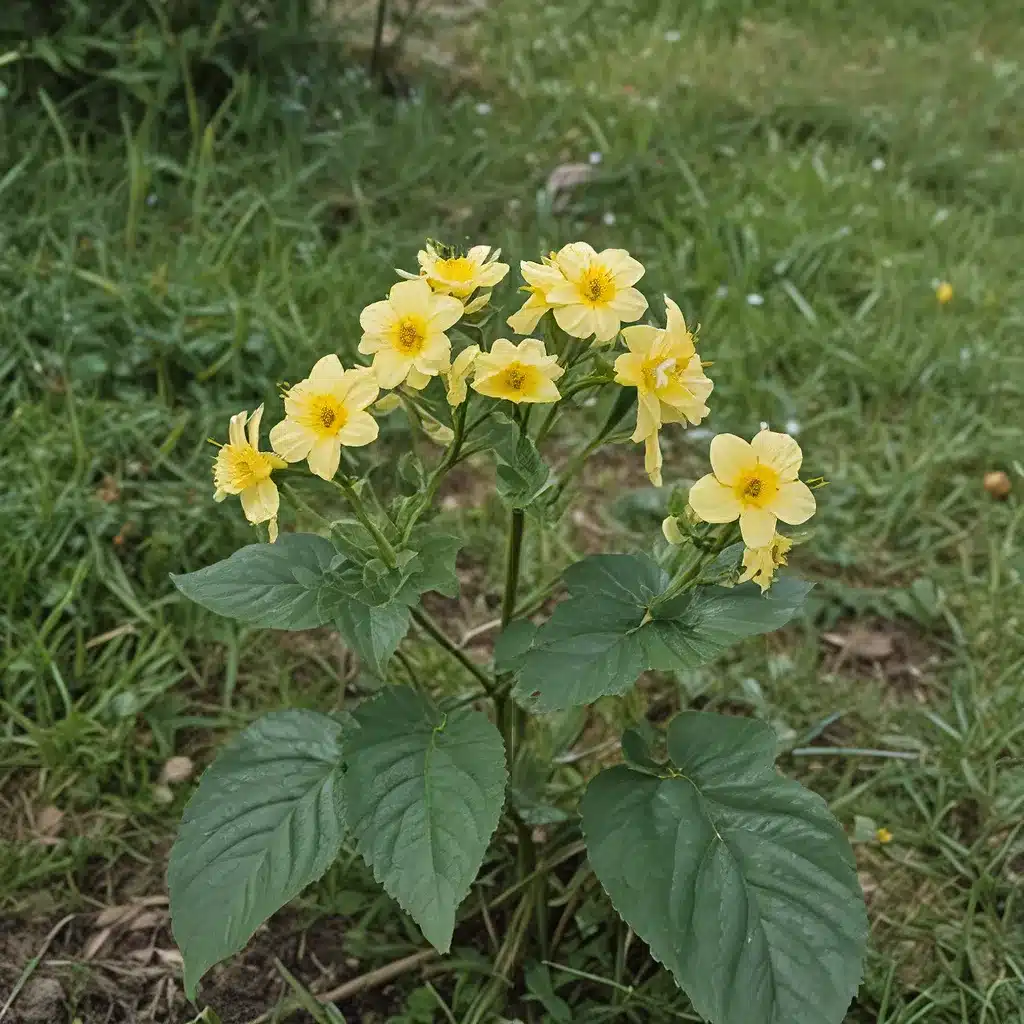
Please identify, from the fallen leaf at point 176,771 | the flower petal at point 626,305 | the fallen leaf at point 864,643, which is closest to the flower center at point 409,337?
the flower petal at point 626,305

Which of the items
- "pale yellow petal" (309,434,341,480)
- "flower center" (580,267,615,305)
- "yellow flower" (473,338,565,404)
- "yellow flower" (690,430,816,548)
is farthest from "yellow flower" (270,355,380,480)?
"yellow flower" (690,430,816,548)

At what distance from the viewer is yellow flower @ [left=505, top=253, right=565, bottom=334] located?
1.12m

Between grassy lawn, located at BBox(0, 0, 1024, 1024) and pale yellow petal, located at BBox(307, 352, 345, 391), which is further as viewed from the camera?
grassy lawn, located at BBox(0, 0, 1024, 1024)

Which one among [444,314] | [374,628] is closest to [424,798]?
[374,628]

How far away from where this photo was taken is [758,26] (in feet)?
14.0

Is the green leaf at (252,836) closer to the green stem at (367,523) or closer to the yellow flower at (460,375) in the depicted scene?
the green stem at (367,523)

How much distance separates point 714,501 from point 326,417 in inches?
16.0

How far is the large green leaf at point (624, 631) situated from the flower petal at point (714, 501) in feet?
0.45

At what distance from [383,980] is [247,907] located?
16.0 inches

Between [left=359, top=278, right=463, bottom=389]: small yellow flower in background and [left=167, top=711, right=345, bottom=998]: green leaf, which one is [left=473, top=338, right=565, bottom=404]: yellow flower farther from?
[left=167, top=711, right=345, bottom=998]: green leaf

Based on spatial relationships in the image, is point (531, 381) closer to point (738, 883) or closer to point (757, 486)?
point (757, 486)

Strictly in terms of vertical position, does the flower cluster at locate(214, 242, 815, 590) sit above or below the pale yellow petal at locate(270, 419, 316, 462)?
above

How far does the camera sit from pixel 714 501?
1067 mm

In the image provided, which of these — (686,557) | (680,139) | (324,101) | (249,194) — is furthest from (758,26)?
(686,557)
